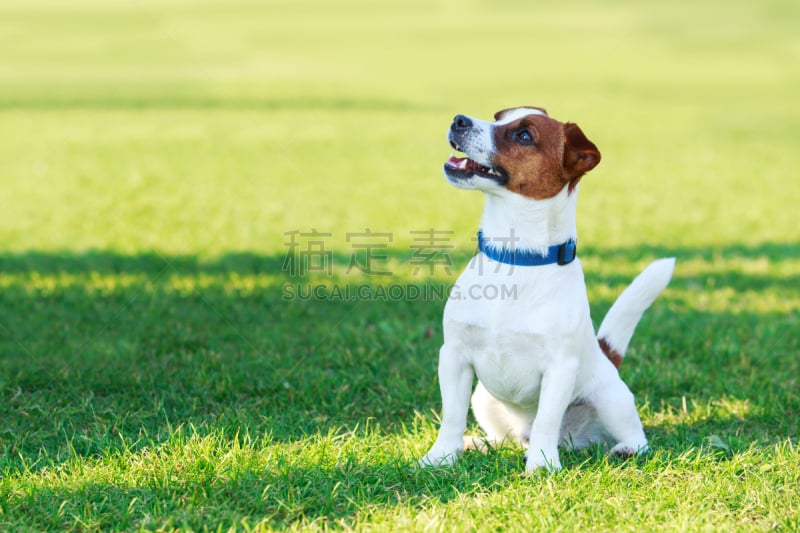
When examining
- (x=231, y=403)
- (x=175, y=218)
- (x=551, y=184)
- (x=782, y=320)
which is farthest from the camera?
(x=175, y=218)

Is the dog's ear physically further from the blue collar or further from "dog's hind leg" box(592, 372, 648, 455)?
"dog's hind leg" box(592, 372, 648, 455)

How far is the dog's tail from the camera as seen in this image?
4.17m

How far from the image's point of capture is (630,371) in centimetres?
526

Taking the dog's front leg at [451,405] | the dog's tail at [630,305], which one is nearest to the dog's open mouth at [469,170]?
the dog's front leg at [451,405]

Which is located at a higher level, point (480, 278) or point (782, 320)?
point (480, 278)

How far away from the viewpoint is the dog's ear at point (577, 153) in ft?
11.8

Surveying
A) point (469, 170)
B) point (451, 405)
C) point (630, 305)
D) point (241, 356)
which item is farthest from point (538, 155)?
point (241, 356)

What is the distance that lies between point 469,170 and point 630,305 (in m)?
1.12

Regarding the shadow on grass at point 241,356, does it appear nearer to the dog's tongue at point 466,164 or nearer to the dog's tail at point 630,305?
the dog's tail at point 630,305

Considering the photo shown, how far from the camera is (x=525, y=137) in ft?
12.0

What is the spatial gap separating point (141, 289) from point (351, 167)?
5632 mm

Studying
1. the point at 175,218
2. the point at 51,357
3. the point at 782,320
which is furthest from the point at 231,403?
the point at 175,218

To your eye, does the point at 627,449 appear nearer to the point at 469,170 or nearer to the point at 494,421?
the point at 494,421

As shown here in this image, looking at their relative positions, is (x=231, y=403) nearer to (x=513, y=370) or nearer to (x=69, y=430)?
(x=69, y=430)
